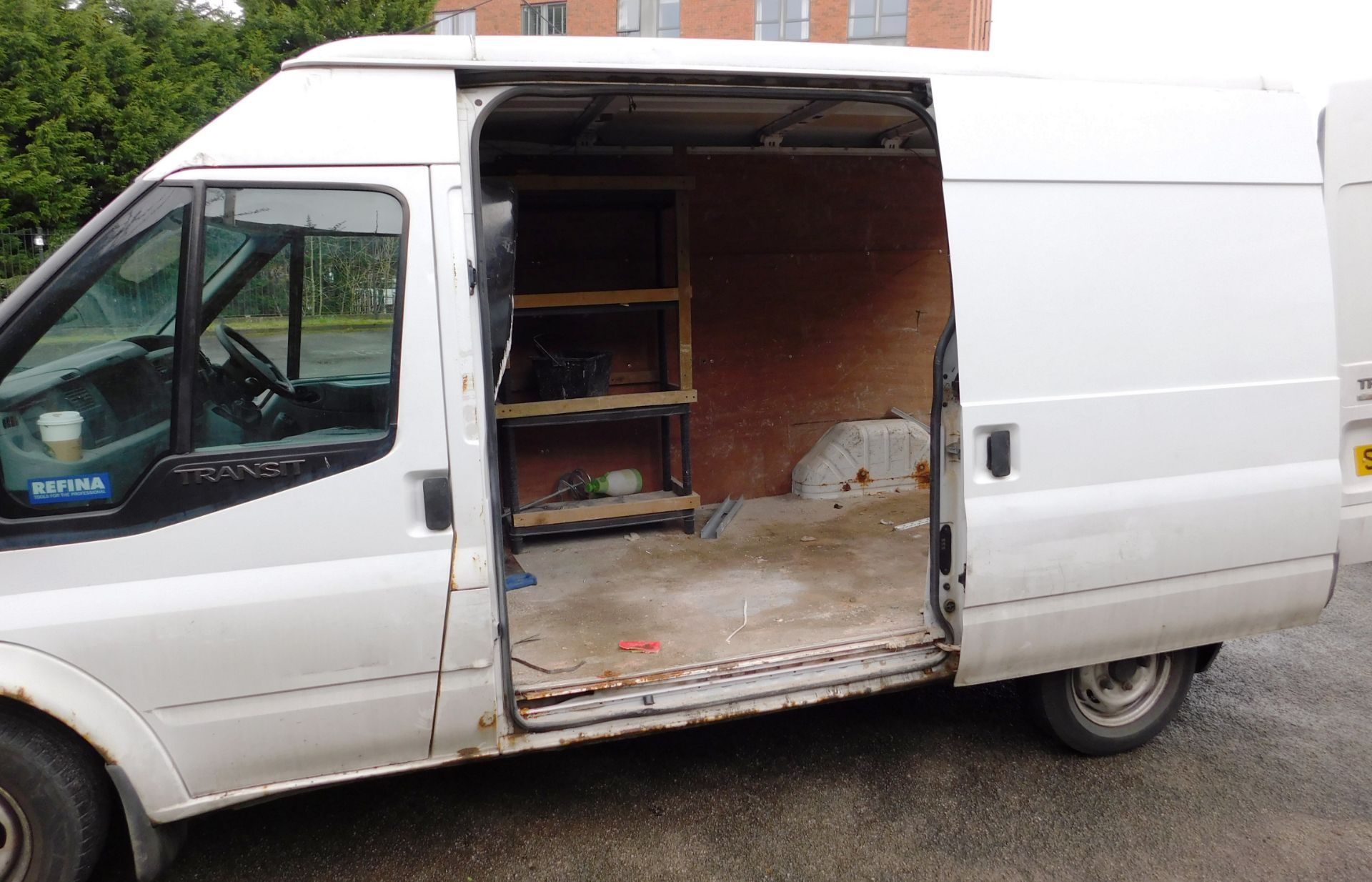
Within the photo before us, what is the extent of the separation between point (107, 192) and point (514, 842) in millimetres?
20554

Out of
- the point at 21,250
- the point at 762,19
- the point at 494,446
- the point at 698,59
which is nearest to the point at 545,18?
the point at 762,19

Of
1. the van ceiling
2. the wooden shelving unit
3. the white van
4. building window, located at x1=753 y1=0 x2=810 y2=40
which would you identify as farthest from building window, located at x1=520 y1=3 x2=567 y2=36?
the white van

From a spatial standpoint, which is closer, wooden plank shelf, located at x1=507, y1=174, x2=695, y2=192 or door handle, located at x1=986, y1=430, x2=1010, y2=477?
door handle, located at x1=986, y1=430, x2=1010, y2=477

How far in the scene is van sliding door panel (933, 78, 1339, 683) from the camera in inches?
124

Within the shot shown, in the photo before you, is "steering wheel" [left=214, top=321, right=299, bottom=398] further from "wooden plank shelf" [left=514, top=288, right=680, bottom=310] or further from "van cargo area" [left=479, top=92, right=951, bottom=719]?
"wooden plank shelf" [left=514, top=288, right=680, bottom=310]

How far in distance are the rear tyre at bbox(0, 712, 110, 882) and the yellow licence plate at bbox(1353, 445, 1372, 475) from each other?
432 cm

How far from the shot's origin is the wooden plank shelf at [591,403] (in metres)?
5.64

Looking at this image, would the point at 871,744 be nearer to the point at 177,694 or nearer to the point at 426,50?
the point at 177,694

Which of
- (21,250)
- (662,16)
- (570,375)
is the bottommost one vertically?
(570,375)

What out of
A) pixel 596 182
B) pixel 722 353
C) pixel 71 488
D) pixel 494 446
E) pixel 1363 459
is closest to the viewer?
pixel 71 488

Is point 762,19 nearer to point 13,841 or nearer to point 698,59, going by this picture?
point 698,59

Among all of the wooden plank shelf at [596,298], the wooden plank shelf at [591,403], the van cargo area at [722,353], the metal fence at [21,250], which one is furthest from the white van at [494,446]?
the metal fence at [21,250]

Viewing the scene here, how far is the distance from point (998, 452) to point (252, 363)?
229cm

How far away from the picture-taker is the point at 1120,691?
3.76 m
